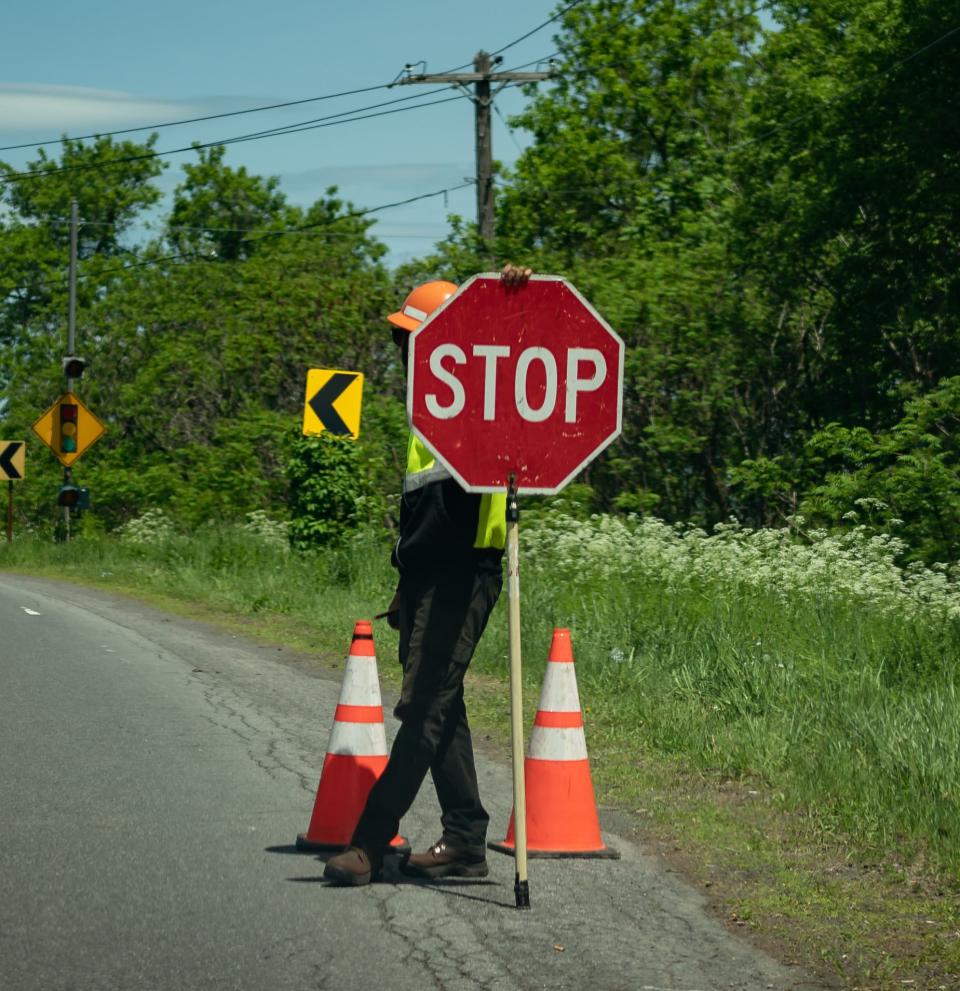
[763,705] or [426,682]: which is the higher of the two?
[426,682]

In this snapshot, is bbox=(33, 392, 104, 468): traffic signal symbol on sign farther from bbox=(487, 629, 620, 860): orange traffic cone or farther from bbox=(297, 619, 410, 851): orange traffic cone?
bbox=(487, 629, 620, 860): orange traffic cone

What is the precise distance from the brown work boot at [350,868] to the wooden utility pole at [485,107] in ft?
59.4

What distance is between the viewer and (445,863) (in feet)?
20.3

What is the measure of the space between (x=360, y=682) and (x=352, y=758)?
301 millimetres

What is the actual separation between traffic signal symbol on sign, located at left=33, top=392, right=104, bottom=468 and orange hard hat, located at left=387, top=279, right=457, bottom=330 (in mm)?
25355

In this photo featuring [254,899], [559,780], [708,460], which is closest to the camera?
[254,899]

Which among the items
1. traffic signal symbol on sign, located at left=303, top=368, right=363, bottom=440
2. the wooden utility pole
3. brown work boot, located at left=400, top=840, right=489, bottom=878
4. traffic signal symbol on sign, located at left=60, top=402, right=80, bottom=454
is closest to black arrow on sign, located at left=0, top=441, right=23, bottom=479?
traffic signal symbol on sign, located at left=60, top=402, right=80, bottom=454

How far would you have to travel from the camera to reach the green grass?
5988 mm

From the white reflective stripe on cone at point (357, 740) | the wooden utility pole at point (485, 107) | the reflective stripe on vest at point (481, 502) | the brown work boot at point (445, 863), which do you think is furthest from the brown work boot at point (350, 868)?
the wooden utility pole at point (485, 107)

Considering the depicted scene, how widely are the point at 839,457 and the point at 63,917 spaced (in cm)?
1586

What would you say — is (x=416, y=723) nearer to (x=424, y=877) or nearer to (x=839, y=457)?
(x=424, y=877)

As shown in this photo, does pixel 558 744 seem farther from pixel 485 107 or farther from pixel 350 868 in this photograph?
pixel 485 107

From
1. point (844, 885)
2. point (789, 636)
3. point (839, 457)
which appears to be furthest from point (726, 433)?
point (844, 885)

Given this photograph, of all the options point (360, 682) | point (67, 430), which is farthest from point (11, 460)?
point (360, 682)
